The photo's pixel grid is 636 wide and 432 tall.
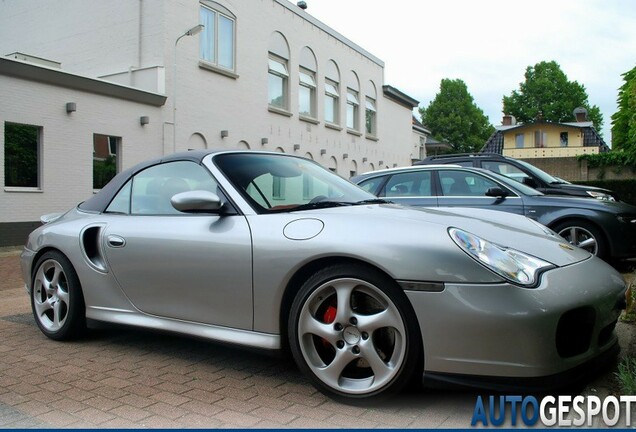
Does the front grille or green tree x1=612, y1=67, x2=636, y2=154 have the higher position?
green tree x1=612, y1=67, x2=636, y2=154

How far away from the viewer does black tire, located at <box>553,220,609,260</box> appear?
23.1ft

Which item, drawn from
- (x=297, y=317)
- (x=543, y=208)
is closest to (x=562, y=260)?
(x=297, y=317)

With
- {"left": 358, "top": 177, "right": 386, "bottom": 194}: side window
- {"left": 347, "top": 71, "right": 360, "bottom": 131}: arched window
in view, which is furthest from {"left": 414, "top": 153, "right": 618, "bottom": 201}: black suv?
{"left": 347, "top": 71, "right": 360, "bottom": 131}: arched window

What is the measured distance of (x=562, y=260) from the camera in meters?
3.07

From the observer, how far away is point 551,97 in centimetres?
6347

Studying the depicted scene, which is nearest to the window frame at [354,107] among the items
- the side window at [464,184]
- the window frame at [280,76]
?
the window frame at [280,76]

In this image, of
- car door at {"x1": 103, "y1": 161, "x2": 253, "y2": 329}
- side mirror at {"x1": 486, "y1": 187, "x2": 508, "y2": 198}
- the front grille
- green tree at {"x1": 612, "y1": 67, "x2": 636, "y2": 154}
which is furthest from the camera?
green tree at {"x1": 612, "y1": 67, "x2": 636, "y2": 154}

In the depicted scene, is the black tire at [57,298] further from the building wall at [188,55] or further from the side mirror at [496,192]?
the building wall at [188,55]

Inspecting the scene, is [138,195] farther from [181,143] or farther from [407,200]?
[181,143]

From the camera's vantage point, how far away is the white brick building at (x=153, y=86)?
1365 centimetres

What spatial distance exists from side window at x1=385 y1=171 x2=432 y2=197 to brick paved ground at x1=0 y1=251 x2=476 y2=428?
14.5 ft

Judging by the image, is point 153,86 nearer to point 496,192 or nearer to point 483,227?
point 496,192

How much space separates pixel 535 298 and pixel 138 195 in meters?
2.79

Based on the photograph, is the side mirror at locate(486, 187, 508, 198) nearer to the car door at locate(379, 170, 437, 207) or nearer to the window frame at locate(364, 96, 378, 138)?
the car door at locate(379, 170, 437, 207)
